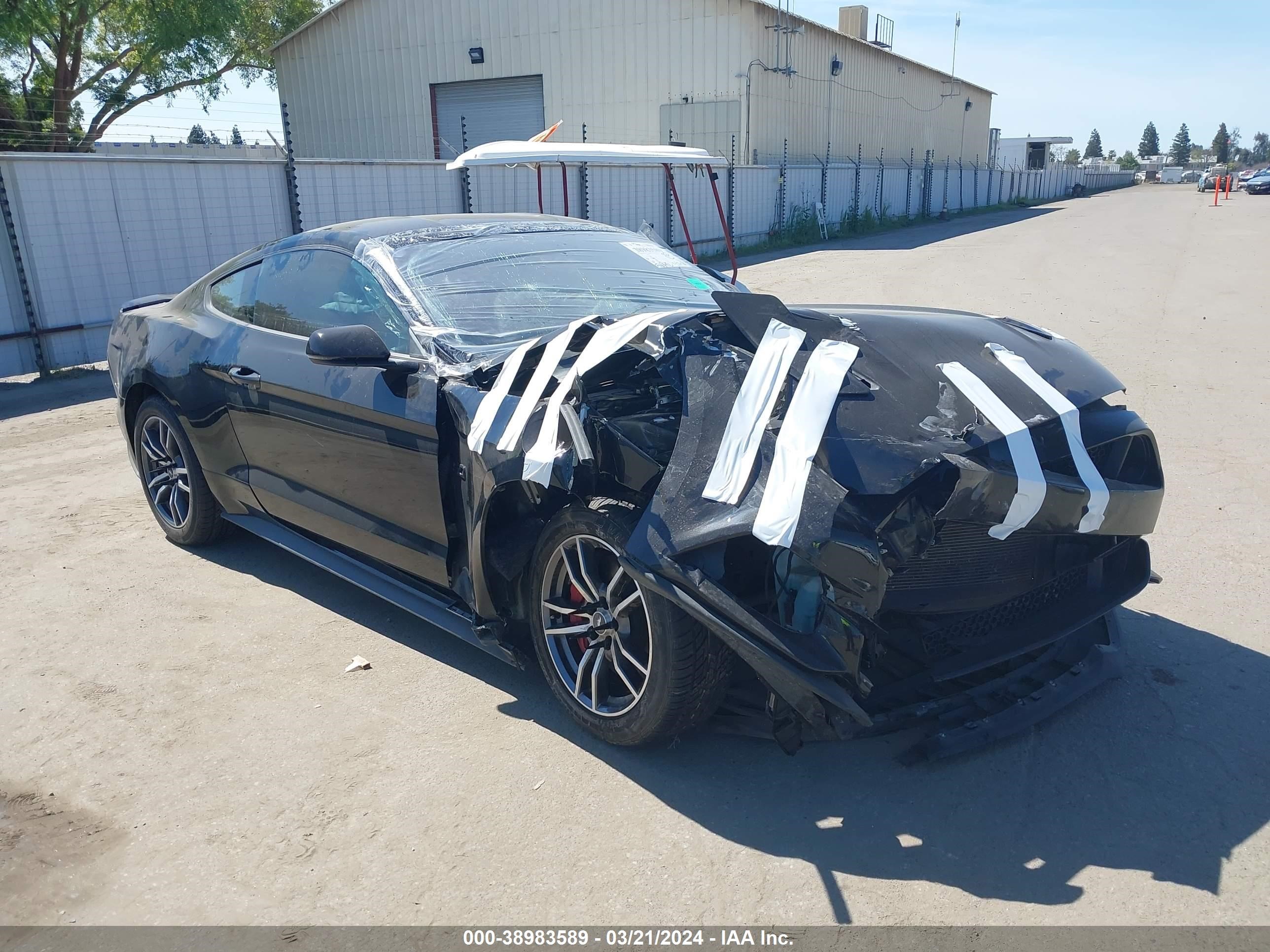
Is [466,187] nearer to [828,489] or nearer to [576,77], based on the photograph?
[828,489]

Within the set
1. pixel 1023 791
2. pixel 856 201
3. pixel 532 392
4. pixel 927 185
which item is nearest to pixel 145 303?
pixel 532 392

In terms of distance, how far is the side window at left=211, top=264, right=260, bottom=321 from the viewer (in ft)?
15.5

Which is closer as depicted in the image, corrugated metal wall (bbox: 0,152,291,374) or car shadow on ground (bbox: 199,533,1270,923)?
car shadow on ground (bbox: 199,533,1270,923)

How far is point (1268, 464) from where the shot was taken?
607 cm

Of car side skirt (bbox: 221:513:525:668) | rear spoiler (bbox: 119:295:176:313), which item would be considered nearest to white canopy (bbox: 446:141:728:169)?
rear spoiler (bbox: 119:295:176:313)

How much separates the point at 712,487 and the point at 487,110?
100 ft

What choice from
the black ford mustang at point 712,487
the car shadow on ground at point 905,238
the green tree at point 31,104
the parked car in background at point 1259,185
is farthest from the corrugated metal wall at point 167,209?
the parked car in background at point 1259,185

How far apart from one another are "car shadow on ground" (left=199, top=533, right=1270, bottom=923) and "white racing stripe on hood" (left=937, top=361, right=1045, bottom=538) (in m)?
0.82

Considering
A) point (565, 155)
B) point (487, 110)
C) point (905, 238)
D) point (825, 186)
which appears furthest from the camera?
point (487, 110)

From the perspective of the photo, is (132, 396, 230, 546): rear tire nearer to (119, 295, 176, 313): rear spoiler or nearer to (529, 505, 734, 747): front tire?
(119, 295, 176, 313): rear spoiler

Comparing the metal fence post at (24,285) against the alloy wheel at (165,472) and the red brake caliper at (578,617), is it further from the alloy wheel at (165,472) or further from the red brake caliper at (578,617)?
the red brake caliper at (578,617)

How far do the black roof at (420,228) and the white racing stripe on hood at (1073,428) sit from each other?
2.33m

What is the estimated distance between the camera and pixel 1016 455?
9.21ft

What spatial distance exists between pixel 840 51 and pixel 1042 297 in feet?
73.5
